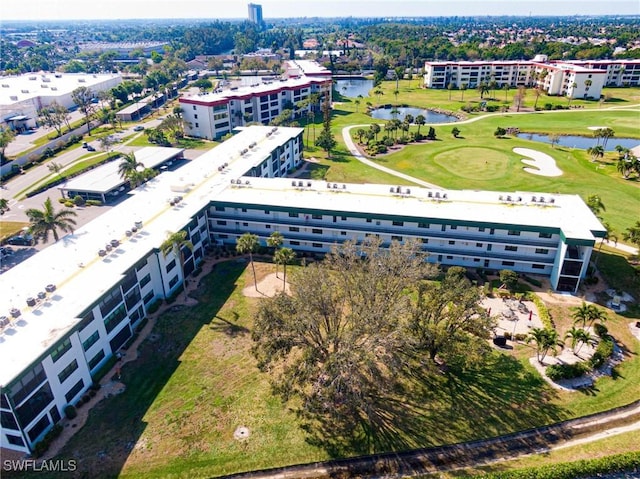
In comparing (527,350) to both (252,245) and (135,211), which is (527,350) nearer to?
(252,245)

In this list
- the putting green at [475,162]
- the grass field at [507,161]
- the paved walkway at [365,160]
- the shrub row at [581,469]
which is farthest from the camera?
the putting green at [475,162]

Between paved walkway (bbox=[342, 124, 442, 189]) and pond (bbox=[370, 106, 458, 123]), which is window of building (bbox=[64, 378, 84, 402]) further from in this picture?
pond (bbox=[370, 106, 458, 123])

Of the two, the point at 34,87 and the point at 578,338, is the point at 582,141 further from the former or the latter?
the point at 34,87

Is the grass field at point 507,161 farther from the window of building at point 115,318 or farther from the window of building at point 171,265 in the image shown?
the window of building at point 115,318

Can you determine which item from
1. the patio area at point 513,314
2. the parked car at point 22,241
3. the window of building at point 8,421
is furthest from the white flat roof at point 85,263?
the patio area at point 513,314

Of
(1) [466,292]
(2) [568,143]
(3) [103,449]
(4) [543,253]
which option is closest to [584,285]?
(4) [543,253]

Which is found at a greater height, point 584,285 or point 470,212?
point 470,212
